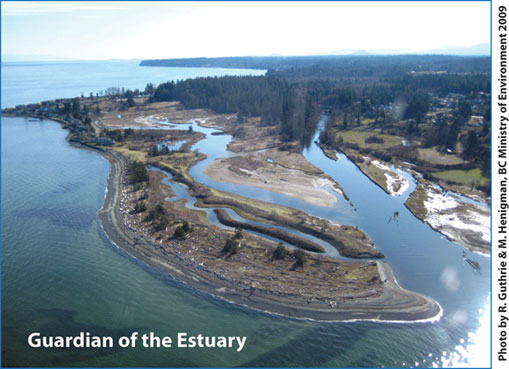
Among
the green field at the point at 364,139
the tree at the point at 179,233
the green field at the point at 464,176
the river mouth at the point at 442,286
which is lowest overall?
the river mouth at the point at 442,286

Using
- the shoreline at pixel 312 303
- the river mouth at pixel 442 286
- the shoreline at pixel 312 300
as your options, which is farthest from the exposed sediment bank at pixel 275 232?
the river mouth at pixel 442 286

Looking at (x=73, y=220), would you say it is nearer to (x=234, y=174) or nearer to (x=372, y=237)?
(x=234, y=174)

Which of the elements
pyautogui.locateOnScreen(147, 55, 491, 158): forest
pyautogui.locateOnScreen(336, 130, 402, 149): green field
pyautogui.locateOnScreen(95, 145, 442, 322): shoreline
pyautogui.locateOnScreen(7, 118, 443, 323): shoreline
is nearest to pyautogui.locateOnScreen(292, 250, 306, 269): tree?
pyautogui.locateOnScreen(7, 118, 443, 323): shoreline

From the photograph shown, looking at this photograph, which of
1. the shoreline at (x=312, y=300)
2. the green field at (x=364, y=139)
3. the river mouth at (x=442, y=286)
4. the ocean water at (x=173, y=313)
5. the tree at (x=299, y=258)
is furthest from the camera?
the green field at (x=364, y=139)

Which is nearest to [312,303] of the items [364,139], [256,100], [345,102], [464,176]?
[464,176]

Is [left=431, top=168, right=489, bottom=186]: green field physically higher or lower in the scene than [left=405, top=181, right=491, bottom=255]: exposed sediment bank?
higher

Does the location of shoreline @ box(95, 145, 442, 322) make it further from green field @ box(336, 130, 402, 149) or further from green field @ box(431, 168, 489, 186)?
green field @ box(336, 130, 402, 149)

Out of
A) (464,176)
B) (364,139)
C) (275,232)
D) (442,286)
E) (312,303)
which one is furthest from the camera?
(364,139)

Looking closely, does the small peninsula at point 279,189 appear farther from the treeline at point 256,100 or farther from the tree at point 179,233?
the treeline at point 256,100

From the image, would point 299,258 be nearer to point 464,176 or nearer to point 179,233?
point 179,233

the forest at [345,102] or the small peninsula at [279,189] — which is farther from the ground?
the forest at [345,102]
